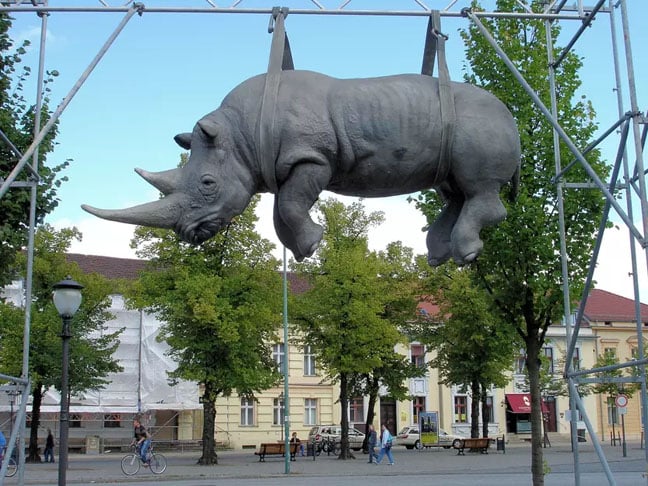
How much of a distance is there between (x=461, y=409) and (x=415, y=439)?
8.90 metres

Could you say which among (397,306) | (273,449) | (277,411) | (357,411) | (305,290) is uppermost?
(305,290)

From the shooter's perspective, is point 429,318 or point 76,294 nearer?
point 76,294

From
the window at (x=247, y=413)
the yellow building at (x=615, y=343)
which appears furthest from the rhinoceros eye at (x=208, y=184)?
the yellow building at (x=615, y=343)

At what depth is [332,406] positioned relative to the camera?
48562mm

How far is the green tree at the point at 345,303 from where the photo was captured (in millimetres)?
30859

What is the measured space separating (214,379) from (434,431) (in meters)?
19.2

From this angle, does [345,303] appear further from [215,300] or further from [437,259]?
[437,259]

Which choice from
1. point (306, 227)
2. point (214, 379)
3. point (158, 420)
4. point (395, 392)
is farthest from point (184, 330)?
point (306, 227)

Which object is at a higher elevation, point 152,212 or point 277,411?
point 152,212

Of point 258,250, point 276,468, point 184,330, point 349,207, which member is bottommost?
point 276,468

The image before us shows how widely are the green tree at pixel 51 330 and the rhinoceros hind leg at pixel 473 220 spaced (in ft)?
90.4

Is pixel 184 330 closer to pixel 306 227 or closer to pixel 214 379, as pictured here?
pixel 214 379

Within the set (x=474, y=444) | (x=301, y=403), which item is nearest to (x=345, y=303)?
(x=474, y=444)

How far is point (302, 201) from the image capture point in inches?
149
